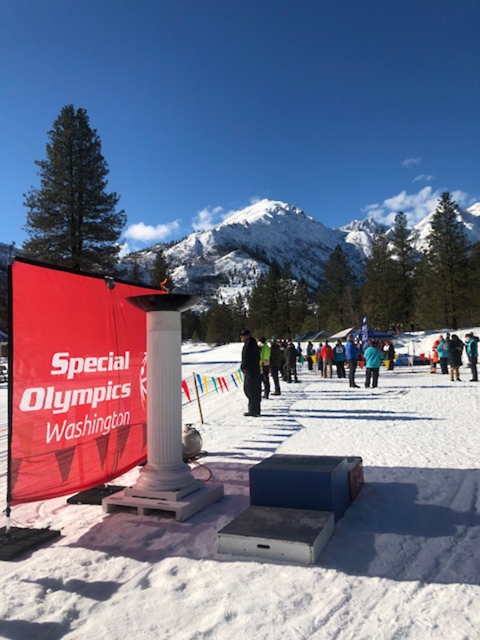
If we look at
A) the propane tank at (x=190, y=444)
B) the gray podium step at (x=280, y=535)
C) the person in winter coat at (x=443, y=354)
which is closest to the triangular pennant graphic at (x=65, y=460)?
the gray podium step at (x=280, y=535)

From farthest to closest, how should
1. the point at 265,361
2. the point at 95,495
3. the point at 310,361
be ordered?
the point at 310,361, the point at 265,361, the point at 95,495

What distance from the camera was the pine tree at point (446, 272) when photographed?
44406mm

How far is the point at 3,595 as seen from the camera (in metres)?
2.98

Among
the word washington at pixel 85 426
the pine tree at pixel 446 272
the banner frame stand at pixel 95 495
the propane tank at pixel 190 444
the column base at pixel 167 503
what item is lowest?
the banner frame stand at pixel 95 495

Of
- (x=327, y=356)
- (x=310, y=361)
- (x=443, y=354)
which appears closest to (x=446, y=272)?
(x=310, y=361)

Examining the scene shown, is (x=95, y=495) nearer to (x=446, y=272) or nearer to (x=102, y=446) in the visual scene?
(x=102, y=446)

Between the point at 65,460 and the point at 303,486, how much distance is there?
217 cm

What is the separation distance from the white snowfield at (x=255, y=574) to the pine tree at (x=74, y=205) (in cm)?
2676

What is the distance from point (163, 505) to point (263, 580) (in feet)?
5.09

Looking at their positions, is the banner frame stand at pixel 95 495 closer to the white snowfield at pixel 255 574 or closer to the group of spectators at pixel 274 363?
the white snowfield at pixel 255 574

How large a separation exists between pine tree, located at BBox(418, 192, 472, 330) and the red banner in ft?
145

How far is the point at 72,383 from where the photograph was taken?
4426 mm

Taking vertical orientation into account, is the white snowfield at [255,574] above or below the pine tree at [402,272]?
below

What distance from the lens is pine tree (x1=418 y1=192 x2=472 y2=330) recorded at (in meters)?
44.4
